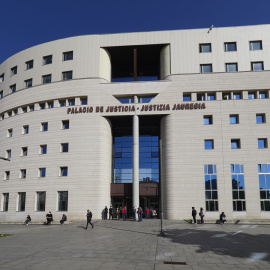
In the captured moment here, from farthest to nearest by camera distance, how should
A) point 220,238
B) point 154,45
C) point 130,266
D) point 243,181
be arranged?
point 154,45
point 243,181
point 220,238
point 130,266

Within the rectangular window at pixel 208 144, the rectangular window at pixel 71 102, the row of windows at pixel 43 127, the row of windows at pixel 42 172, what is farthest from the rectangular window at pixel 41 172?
the rectangular window at pixel 208 144

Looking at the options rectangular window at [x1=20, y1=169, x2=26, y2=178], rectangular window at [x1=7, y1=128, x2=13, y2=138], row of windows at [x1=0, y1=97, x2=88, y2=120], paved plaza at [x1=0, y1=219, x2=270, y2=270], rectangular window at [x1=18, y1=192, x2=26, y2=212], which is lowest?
paved plaza at [x1=0, y1=219, x2=270, y2=270]

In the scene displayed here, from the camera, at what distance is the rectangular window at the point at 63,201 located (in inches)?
1522

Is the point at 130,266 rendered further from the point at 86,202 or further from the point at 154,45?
the point at 154,45

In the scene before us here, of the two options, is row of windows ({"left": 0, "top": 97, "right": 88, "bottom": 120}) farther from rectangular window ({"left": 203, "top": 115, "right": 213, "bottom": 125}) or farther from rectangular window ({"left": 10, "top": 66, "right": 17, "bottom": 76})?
rectangular window ({"left": 203, "top": 115, "right": 213, "bottom": 125})

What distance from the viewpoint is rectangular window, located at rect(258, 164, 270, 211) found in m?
35.6

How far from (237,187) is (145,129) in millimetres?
16890

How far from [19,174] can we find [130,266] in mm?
35225

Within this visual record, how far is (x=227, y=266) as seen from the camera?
40.0 ft

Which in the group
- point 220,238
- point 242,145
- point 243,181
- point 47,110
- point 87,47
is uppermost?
point 87,47

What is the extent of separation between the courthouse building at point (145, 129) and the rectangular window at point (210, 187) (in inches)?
5.3

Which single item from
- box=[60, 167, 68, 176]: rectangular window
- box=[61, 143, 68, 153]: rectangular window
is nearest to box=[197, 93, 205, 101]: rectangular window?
box=[61, 143, 68, 153]: rectangular window

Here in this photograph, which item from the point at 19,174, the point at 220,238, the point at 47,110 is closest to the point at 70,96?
the point at 47,110

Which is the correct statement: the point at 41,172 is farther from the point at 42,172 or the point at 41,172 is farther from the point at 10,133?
the point at 10,133
